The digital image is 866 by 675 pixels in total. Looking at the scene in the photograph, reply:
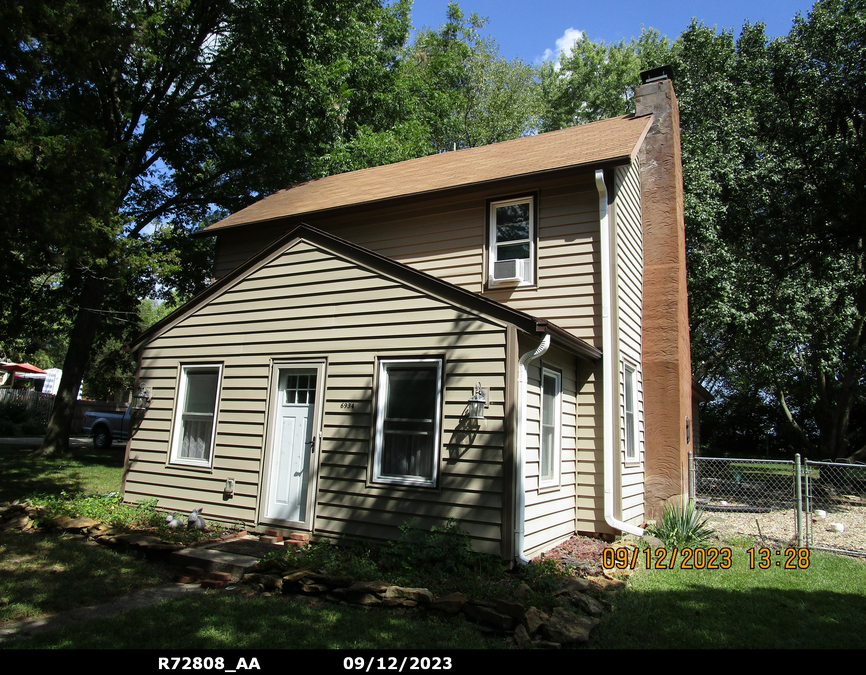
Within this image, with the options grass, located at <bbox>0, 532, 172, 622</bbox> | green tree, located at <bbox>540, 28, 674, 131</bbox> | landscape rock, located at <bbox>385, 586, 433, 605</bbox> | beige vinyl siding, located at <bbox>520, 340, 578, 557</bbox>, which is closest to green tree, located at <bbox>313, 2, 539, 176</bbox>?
green tree, located at <bbox>540, 28, 674, 131</bbox>

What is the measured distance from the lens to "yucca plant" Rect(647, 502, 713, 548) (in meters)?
8.60

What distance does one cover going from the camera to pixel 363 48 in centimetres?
2028

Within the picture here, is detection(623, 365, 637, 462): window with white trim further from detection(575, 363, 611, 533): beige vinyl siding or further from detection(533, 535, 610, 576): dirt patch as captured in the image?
detection(533, 535, 610, 576): dirt patch

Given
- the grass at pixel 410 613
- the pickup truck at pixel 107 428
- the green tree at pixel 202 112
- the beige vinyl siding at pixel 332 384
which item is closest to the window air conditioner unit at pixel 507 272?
the beige vinyl siding at pixel 332 384

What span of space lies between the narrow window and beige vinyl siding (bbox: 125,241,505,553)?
3479mm

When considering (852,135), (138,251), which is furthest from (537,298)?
(852,135)

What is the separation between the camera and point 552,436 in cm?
800

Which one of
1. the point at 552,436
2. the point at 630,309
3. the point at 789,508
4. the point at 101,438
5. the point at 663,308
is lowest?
the point at 789,508

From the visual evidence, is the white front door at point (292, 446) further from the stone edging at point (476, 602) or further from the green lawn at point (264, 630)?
the green lawn at point (264, 630)

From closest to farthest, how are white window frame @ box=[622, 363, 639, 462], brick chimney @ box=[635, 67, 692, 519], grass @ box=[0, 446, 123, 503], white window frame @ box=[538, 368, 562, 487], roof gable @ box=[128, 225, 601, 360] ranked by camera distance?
roof gable @ box=[128, 225, 601, 360] < white window frame @ box=[538, 368, 562, 487] < white window frame @ box=[622, 363, 639, 462] < brick chimney @ box=[635, 67, 692, 519] < grass @ box=[0, 446, 123, 503]

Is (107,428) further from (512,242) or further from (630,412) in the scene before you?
(630,412)

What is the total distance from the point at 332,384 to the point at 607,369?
12.8ft

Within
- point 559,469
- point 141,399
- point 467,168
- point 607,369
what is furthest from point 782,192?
point 141,399

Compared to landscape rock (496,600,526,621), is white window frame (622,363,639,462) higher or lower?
higher
